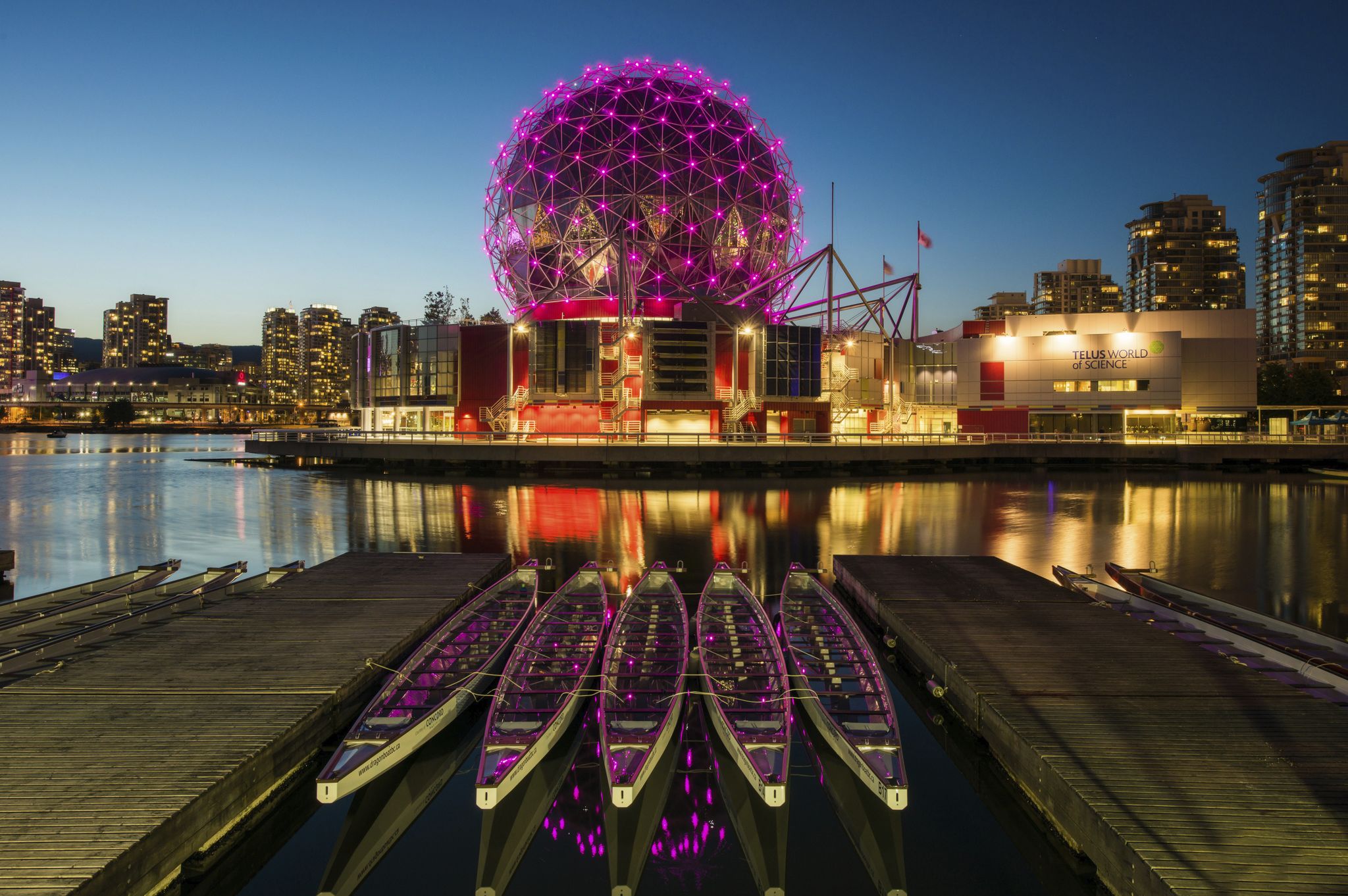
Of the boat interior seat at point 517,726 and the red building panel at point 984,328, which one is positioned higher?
the red building panel at point 984,328

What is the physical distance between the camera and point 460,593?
A: 1446cm

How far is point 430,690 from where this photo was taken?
936 cm

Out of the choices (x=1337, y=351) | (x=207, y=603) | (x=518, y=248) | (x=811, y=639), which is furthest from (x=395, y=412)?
(x=1337, y=351)

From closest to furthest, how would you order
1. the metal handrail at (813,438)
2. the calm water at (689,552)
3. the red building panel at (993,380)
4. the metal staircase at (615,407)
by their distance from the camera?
1. the calm water at (689,552)
2. the metal handrail at (813,438)
3. the metal staircase at (615,407)
4. the red building panel at (993,380)

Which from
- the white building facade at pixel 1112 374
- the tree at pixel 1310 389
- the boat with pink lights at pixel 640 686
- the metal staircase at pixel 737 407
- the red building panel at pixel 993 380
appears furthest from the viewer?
the tree at pixel 1310 389

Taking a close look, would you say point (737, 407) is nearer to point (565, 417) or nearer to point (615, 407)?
point (615, 407)

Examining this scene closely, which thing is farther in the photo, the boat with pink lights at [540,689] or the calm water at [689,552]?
the boat with pink lights at [540,689]

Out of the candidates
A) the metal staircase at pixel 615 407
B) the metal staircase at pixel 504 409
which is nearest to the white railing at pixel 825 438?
the metal staircase at pixel 615 407

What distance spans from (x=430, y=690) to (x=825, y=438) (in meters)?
49.1

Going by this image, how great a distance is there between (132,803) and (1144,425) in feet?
244

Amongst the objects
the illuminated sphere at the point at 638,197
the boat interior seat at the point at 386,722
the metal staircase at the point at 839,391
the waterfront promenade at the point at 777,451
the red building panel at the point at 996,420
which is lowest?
the boat interior seat at the point at 386,722

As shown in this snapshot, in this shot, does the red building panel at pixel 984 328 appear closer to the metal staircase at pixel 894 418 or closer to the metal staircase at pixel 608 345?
the metal staircase at pixel 894 418

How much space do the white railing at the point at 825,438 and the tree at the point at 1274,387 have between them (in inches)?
1762

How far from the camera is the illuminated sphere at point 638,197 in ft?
182
